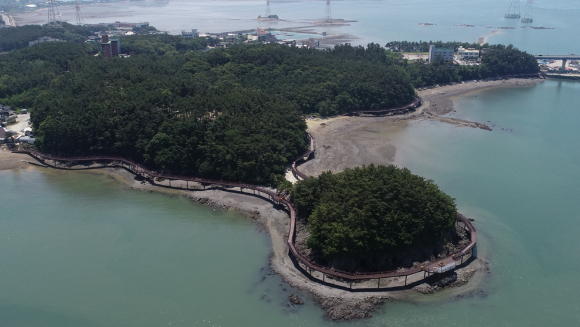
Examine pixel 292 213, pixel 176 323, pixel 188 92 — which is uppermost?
pixel 188 92

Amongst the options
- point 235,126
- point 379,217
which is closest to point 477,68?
point 235,126

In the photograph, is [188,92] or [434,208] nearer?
[434,208]

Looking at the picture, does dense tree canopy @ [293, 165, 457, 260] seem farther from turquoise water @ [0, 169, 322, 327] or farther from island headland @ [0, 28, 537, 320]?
turquoise water @ [0, 169, 322, 327]

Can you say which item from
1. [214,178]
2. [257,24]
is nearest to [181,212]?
[214,178]

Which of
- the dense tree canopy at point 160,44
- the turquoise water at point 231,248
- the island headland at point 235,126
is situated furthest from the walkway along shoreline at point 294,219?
the dense tree canopy at point 160,44

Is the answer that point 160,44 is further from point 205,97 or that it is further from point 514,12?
point 514,12

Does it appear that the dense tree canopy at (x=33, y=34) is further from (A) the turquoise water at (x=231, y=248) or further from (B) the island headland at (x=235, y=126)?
(A) the turquoise water at (x=231, y=248)

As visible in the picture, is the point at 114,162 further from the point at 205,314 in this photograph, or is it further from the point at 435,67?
the point at 435,67
